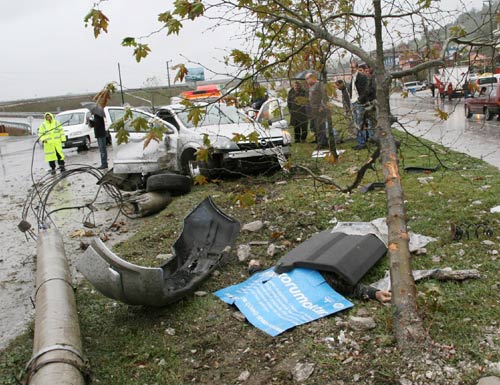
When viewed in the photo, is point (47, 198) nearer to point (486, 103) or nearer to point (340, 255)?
point (340, 255)

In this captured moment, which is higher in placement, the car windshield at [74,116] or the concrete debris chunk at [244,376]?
the car windshield at [74,116]

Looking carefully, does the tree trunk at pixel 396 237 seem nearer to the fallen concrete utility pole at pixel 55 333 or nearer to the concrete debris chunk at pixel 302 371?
the concrete debris chunk at pixel 302 371

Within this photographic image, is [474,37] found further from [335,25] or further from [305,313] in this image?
[335,25]

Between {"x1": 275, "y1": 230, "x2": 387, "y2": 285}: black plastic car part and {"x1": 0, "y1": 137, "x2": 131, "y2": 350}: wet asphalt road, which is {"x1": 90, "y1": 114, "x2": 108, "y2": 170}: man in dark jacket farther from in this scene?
{"x1": 275, "y1": 230, "x2": 387, "y2": 285}: black plastic car part

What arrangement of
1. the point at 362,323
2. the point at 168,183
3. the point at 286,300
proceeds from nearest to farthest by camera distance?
1. the point at 362,323
2. the point at 286,300
3. the point at 168,183

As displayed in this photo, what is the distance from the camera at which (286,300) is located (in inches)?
168

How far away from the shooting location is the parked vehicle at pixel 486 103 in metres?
18.7

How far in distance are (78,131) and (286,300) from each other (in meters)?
21.3

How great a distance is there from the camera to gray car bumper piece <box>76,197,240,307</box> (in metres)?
4.09

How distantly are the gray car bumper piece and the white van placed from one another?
18027mm

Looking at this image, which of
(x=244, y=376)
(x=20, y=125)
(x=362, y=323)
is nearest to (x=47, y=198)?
(x=244, y=376)

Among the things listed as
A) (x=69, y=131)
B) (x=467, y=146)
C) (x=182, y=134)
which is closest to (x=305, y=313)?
(x=182, y=134)

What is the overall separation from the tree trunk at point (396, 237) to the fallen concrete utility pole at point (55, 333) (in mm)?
2088

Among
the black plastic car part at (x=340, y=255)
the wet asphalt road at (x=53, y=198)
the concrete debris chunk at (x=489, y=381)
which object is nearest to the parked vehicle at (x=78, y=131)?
the wet asphalt road at (x=53, y=198)
